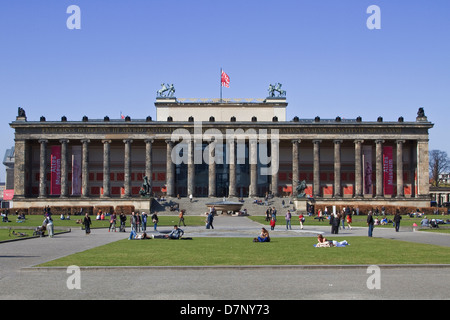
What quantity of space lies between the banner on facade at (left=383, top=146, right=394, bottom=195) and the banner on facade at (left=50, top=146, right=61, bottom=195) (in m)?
56.7

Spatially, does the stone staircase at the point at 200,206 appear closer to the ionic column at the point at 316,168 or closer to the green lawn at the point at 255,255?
the ionic column at the point at 316,168

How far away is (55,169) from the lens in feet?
318

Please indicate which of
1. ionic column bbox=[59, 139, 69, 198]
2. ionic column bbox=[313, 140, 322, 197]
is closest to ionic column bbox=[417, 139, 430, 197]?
ionic column bbox=[313, 140, 322, 197]

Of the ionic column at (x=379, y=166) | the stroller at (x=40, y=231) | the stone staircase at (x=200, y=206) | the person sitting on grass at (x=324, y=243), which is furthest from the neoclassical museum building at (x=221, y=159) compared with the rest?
the person sitting on grass at (x=324, y=243)

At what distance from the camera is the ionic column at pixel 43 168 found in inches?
3839

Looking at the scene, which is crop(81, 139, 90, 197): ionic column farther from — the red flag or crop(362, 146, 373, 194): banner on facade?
crop(362, 146, 373, 194): banner on facade

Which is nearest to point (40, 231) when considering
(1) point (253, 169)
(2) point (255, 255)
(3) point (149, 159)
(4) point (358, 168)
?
(2) point (255, 255)

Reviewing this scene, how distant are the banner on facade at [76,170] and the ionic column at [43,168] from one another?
16.2 ft

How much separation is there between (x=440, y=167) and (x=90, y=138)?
375 ft

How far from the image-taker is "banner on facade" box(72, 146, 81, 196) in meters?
97.0

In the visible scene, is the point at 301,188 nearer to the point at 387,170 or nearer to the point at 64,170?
the point at 387,170

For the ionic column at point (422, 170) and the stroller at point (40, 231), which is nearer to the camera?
the stroller at point (40, 231)

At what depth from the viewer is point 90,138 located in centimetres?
9875
